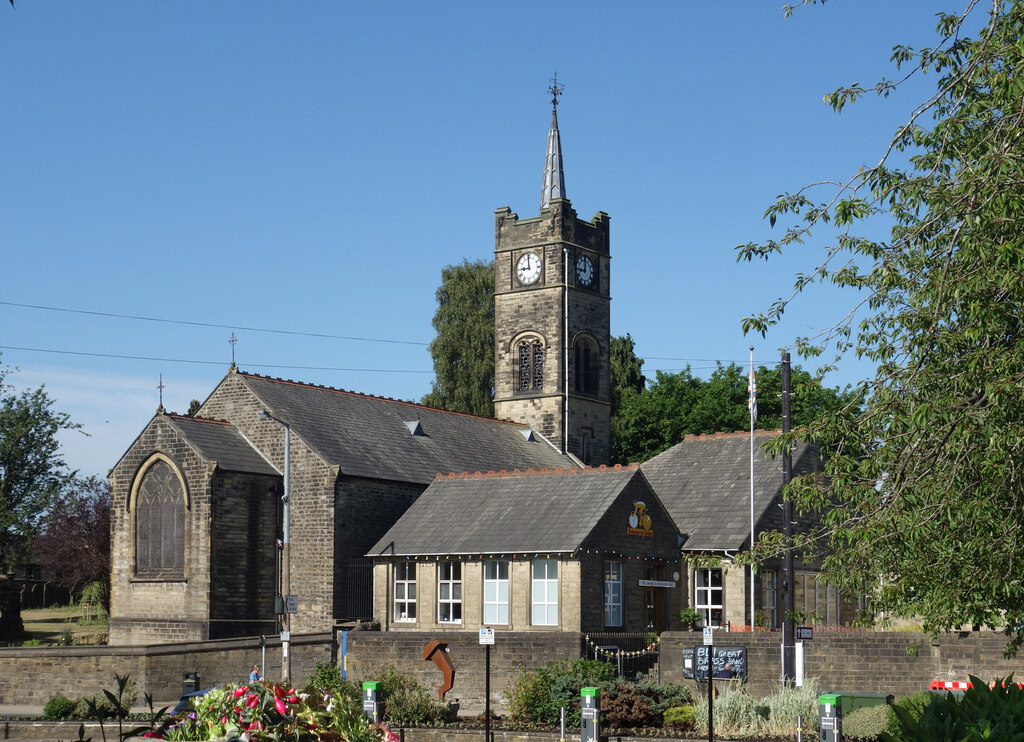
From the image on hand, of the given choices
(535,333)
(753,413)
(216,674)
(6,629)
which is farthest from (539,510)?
(6,629)

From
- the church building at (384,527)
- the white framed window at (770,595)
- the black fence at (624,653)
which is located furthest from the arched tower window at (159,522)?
the white framed window at (770,595)

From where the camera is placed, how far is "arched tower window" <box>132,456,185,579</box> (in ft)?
143

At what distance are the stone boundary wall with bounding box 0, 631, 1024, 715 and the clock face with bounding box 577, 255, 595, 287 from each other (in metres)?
27.0

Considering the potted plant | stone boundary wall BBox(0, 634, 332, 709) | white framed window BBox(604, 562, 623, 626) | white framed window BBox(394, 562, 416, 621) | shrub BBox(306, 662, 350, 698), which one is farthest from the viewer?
white framed window BBox(394, 562, 416, 621)

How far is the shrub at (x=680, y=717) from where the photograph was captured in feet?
82.2

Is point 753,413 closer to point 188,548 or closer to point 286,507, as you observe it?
point 286,507

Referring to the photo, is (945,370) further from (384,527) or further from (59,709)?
(384,527)

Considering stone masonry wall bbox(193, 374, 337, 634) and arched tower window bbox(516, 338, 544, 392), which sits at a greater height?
arched tower window bbox(516, 338, 544, 392)

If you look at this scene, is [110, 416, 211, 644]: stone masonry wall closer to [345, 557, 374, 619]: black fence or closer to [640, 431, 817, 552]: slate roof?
[345, 557, 374, 619]: black fence

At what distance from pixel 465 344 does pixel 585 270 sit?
18.0 meters

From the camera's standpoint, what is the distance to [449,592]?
39.6 m

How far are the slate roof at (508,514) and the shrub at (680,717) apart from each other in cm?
1123

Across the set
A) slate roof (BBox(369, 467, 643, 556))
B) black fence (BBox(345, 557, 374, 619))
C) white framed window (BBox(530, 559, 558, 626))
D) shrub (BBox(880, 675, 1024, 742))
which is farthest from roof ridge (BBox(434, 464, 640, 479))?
shrub (BBox(880, 675, 1024, 742))

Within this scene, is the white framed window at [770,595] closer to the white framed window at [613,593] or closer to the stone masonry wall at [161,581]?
the white framed window at [613,593]
